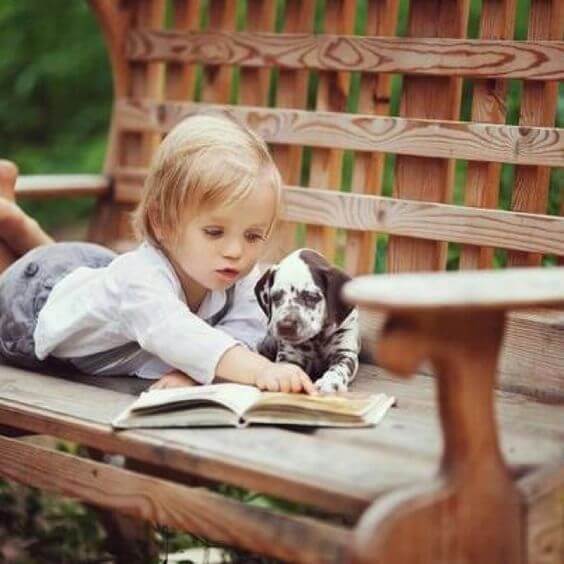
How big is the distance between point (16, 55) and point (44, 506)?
3.88 m

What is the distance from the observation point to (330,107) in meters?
3.32

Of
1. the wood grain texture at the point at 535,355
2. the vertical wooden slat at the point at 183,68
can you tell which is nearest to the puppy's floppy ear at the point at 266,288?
the wood grain texture at the point at 535,355

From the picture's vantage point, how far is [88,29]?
263 inches

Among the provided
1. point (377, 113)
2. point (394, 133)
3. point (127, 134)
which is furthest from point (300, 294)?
point (127, 134)

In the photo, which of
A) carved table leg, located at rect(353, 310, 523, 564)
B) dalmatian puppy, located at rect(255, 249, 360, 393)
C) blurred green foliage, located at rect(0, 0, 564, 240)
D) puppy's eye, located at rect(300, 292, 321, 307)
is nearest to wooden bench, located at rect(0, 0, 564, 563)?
carved table leg, located at rect(353, 310, 523, 564)

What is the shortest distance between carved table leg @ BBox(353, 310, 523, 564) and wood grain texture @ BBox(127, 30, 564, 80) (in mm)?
1225

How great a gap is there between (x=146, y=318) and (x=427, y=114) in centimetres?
104

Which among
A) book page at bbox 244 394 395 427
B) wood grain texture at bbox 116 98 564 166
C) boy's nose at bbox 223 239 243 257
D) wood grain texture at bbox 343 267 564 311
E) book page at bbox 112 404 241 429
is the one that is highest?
wood grain texture at bbox 116 98 564 166

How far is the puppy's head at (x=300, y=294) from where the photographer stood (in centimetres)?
237

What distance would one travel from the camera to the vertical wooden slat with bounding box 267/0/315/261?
335cm

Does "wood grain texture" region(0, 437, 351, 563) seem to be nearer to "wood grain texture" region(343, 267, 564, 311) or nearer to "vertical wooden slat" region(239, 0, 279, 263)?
"wood grain texture" region(343, 267, 564, 311)

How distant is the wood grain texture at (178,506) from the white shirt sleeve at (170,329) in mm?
314

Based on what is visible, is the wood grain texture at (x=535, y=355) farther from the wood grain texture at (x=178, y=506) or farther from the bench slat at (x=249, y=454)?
the wood grain texture at (x=178, y=506)

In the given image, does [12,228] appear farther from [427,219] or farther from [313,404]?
[313,404]
